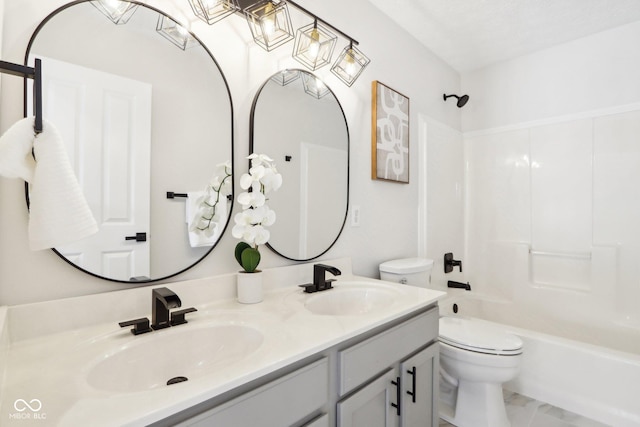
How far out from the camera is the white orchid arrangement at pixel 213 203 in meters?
1.15

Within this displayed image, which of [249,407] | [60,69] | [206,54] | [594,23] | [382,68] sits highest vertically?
[594,23]

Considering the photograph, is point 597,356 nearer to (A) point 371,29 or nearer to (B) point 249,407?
(B) point 249,407

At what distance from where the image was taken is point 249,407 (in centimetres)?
68

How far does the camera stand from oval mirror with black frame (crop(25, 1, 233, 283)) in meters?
0.88

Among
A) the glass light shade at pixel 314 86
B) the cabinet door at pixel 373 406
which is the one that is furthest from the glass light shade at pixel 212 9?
the cabinet door at pixel 373 406

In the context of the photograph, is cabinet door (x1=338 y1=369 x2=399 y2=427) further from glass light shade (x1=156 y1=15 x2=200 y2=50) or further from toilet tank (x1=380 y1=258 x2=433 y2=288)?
glass light shade (x1=156 y1=15 x2=200 y2=50)

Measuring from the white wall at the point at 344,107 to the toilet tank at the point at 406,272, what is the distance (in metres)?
0.09

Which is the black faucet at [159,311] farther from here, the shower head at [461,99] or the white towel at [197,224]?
the shower head at [461,99]

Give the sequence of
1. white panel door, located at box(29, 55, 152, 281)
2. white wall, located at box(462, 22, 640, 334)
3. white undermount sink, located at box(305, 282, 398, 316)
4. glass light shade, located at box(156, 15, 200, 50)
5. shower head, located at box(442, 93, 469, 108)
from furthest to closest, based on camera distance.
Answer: shower head, located at box(442, 93, 469, 108)
white wall, located at box(462, 22, 640, 334)
white undermount sink, located at box(305, 282, 398, 316)
glass light shade, located at box(156, 15, 200, 50)
white panel door, located at box(29, 55, 152, 281)

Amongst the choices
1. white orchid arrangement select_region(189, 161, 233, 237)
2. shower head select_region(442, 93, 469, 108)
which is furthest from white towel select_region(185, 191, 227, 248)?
shower head select_region(442, 93, 469, 108)

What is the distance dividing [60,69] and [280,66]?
0.82 metres

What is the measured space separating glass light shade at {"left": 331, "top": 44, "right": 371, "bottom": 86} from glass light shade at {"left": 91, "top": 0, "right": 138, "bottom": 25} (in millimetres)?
927

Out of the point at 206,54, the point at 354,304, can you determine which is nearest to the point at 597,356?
the point at 354,304

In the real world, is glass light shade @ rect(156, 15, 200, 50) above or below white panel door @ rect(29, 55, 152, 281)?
above
